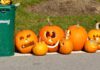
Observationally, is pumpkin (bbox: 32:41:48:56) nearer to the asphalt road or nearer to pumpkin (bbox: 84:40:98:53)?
the asphalt road

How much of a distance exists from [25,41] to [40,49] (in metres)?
0.36

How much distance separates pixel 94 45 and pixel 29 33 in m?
1.29

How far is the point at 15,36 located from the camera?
875 centimetres

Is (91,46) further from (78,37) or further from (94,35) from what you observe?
(94,35)

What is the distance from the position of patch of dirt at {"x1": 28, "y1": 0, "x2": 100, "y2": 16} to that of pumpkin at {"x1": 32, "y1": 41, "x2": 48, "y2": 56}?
3.56 meters

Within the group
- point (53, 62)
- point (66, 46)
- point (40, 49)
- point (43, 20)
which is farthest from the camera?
point (43, 20)

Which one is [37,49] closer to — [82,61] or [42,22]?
[82,61]

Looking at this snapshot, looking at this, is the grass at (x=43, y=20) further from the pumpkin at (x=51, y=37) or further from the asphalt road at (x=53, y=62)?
the asphalt road at (x=53, y=62)

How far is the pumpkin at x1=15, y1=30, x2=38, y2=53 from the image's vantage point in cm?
867

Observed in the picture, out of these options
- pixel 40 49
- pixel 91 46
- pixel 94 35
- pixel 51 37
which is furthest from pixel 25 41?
pixel 94 35

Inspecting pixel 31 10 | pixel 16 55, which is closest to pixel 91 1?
pixel 31 10

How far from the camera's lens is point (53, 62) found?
8109 millimetres

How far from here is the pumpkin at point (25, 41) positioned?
8672 mm

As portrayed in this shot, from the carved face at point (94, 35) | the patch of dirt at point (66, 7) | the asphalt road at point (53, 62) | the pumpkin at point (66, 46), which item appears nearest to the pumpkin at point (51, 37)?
the pumpkin at point (66, 46)
